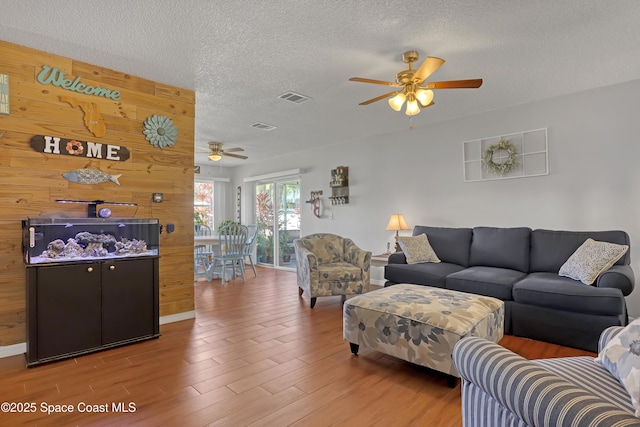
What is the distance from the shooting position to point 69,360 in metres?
2.62

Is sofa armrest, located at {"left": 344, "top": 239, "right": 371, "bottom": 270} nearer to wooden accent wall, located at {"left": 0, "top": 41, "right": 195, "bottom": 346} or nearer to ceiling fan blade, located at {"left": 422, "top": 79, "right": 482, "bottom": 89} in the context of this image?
wooden accent wall, located at {"left": 0, "top": 41, "right": 195, "bottom": 346}

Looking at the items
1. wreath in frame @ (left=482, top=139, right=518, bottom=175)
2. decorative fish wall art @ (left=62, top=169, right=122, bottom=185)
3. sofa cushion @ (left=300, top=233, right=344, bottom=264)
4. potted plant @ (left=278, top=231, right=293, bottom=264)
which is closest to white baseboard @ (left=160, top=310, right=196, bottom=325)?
decorative fish wall art @ (left=62, top=169, right=122, bottom=185)

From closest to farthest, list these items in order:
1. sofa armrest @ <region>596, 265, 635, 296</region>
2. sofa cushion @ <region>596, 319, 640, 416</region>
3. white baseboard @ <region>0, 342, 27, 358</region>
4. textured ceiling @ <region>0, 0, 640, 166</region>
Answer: sofa cushion @ <region>596, 319, 640, 416</region>, textured ceiling @ <region>0, 0, 640, 166</region>, white baseboard @ <region>0, 342, 27, 358</region>, sofa armrest @ <region>596, 265, 635, 296</region>

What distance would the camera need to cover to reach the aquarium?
2.59 meters

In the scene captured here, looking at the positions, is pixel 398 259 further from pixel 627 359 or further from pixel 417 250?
pixel 627 359

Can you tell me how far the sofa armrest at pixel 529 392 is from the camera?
909mm

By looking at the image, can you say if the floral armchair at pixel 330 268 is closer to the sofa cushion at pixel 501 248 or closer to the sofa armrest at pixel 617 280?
the sofa cushion at pixel 501 248

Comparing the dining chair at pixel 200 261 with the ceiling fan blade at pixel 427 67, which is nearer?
the ceiling fan blade at pixel 427 67

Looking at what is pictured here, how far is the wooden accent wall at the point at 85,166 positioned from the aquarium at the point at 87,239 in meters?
0.22

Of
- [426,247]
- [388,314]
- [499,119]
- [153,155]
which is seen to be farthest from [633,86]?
[153,155]

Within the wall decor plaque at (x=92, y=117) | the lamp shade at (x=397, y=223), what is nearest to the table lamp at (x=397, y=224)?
the lamp shade at (x=397, y=223)

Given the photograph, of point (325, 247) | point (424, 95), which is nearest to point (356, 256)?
point (325, 247)

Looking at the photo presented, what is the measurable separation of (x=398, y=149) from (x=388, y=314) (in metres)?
3.41

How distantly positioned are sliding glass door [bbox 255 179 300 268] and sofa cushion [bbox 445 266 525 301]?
402 cm
